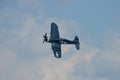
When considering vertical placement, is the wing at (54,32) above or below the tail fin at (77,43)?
above

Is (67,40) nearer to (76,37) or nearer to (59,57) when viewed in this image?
(76,37)

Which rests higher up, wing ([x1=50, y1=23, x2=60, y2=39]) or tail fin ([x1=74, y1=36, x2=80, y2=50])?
wing ([x1=50, y1=23, x2=60, y2=39])

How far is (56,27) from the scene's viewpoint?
169 metres

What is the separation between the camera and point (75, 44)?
16838 centimetres

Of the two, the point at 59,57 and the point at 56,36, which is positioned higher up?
the point at 56,36

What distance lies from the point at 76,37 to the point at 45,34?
15596 millimetres

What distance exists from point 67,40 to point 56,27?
702cm

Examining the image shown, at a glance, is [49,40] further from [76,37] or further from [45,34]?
[76,37]

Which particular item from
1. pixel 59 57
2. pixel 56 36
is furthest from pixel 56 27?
pixel 59 57

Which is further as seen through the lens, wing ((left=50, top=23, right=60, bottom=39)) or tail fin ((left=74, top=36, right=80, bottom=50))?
tail fin ((left=74, top=36, right=80, bottom=50))

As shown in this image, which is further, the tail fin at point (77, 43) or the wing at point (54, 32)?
the tail fin at point (77, 43)

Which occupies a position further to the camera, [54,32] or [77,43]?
[77,43]

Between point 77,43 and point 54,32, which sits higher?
point 54,32

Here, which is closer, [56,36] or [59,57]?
[59,57]
